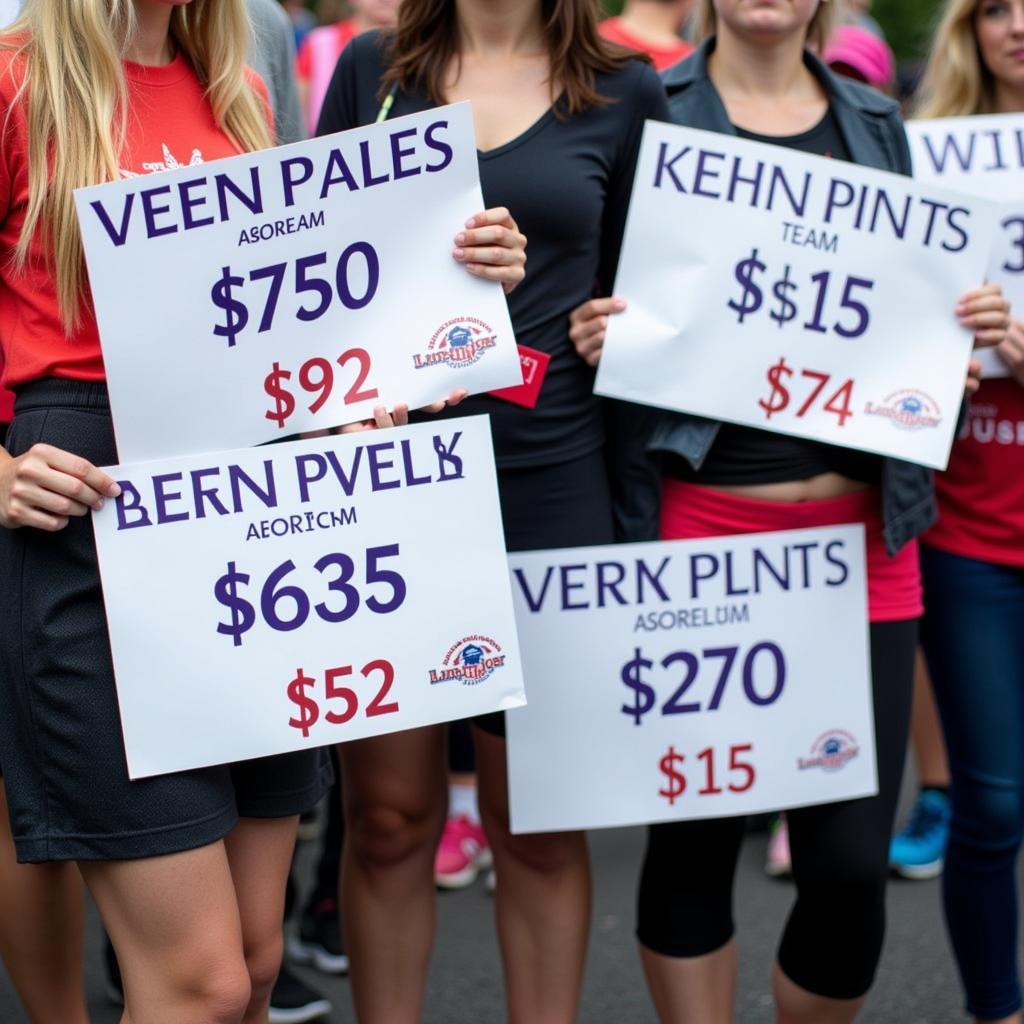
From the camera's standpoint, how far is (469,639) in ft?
7.71

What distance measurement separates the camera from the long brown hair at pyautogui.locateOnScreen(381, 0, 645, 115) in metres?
2.71

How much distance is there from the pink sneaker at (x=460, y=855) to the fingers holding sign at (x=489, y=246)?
2.16 m

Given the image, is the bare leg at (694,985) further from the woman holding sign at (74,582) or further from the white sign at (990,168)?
the white sign at (990,168)

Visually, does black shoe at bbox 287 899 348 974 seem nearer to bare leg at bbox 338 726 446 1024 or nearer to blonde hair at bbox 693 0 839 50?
bare leg at bbox 338 726 446 1024

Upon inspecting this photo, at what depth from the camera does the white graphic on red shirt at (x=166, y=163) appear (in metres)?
2.20

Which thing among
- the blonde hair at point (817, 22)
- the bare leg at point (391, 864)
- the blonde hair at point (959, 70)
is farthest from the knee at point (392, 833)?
the blonde hair at point (959, 70)

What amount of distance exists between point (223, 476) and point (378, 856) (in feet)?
3.07

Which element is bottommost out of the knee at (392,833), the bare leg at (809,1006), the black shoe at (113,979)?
the black shoe at (113,979)

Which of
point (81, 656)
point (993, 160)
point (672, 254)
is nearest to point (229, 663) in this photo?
point (81, 656)

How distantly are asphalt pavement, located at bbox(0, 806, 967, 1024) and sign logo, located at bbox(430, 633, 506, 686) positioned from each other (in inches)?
56.1

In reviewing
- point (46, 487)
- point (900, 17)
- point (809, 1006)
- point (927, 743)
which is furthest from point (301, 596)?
point (900, 17)

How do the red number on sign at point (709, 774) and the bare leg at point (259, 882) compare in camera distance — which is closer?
the bare leg at point (259, 882)

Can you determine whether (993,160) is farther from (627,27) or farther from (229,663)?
(627,27)

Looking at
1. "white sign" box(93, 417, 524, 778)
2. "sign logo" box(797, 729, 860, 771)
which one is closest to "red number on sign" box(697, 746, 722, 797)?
"sign logo" box(797, 729, 860, 771)
